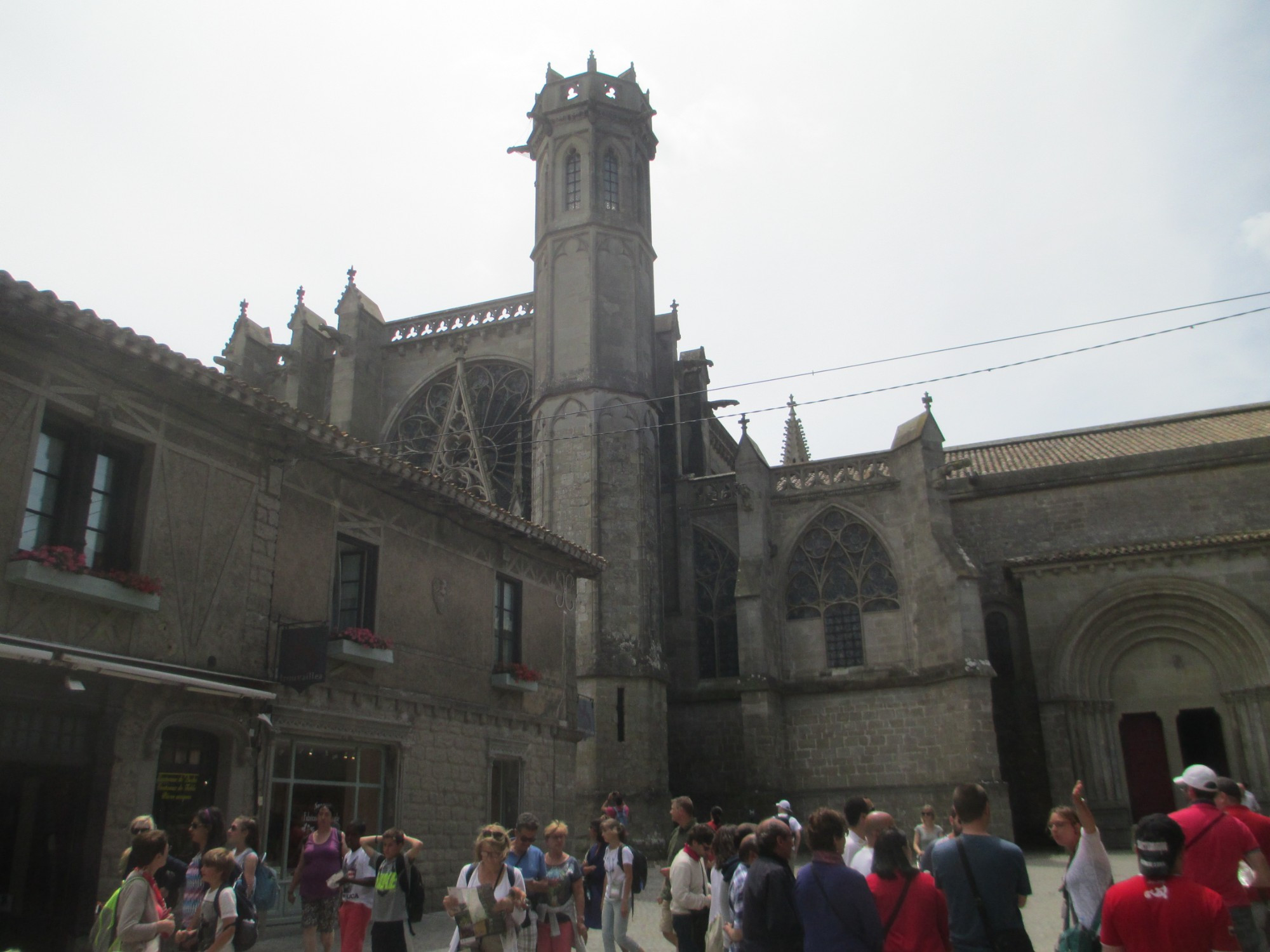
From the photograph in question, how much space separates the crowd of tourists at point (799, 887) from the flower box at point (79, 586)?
276 centimetres

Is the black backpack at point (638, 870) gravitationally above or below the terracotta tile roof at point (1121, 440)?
below

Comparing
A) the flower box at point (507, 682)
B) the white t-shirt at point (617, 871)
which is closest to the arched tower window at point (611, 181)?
the flower box at point (507, 682)

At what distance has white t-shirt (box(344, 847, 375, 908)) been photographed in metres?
8.22

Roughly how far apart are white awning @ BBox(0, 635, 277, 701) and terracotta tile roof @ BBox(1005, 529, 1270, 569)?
17.8m

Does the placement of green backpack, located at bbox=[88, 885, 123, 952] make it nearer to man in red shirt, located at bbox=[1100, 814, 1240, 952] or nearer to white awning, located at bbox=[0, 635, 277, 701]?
white awning, located at bbox=[0, 635, 277, 701]

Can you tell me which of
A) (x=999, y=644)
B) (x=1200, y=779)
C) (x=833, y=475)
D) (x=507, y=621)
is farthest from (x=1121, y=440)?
(x=1200, y=779)

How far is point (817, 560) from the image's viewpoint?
2495cm

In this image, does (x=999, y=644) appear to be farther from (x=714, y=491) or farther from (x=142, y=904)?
(x=142, y=904)

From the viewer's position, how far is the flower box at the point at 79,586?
8.30 m

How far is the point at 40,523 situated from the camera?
8.98m

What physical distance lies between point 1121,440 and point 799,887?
24.9 meters

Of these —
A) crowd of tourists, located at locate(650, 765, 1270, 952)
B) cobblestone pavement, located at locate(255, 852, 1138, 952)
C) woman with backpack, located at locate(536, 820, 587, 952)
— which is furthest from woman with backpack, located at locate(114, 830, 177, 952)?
cobblestone pavement, located at locate(255, 852, 1138, 952)

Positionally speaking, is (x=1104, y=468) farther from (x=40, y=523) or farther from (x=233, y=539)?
(x=40, y=523)

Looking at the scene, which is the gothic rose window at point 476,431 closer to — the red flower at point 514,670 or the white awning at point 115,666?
the red flower at point 514,670
